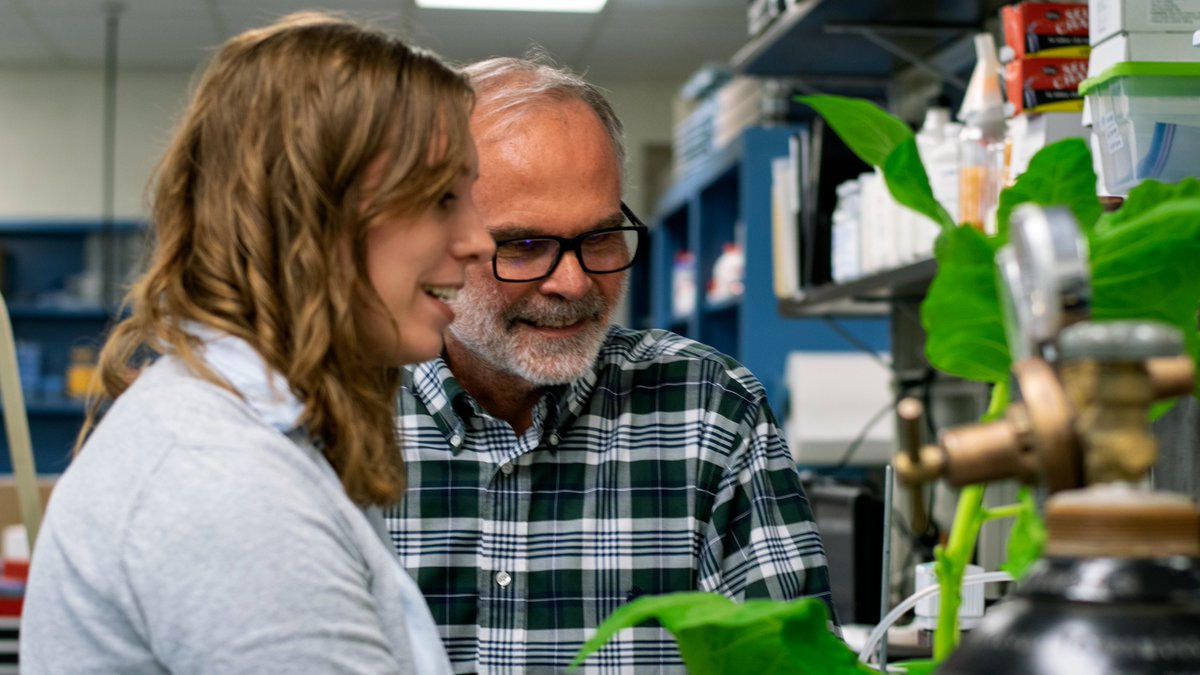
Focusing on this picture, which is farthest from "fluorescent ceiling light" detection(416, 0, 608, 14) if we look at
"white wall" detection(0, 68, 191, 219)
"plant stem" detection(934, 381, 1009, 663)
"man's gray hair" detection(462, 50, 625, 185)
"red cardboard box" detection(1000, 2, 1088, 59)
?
"plant stem" detection(934, 381, 1009, 663)

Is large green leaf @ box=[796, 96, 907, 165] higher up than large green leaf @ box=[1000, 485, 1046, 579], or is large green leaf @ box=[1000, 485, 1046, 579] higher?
large green leaf @ box=[796, 96, 907, 165]

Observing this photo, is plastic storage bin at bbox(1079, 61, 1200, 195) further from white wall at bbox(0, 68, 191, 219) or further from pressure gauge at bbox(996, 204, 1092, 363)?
white wall at bbox(0, 68, 191, 219)

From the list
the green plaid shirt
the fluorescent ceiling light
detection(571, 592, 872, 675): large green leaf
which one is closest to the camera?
detection(571, 592, 872, 675): large green leaf

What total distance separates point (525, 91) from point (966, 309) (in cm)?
93

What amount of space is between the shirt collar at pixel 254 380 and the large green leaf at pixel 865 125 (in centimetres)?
34

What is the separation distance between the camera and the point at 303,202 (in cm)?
81

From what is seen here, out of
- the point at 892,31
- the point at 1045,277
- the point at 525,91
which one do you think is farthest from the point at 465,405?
the point at 892,31

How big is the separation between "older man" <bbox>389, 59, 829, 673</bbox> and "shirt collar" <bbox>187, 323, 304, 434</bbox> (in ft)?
2.06

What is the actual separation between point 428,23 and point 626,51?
1060mm

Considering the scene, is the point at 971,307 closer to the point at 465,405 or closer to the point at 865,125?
the point at 865,125

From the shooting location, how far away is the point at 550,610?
1401mm

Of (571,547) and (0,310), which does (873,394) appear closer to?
(571,547)

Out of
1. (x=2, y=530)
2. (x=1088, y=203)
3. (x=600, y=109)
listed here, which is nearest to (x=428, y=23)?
(x=2, y=530)

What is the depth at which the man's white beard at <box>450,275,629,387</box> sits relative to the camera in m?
1.42
